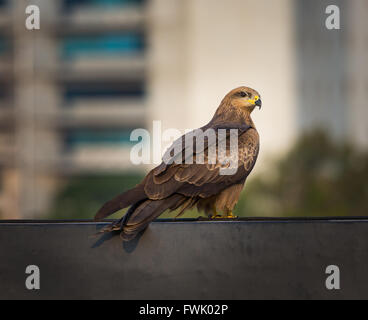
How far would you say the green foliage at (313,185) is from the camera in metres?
34.0

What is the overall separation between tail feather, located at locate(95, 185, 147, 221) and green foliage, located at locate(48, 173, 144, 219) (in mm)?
32925

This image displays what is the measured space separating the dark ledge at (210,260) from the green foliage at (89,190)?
33124mm

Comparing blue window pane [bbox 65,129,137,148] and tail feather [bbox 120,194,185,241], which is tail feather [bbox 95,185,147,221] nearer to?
tail feather [bbox 120,194,185,241]

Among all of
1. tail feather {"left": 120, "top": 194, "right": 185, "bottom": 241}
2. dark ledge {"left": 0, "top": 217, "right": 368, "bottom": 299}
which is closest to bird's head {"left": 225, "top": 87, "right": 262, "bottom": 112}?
tail feather {"left": 120, "top": 194, "right": 185, "bottom": 241}

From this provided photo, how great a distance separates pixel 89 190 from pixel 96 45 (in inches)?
411

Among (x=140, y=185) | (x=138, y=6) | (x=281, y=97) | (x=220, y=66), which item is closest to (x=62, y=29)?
(x=138, y=6)

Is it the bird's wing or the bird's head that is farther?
the bird's head

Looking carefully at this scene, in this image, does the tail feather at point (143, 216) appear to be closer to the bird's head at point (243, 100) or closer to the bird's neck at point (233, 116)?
the bird's neck at point (233, 116)

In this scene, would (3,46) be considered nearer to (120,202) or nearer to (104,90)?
(104,90)

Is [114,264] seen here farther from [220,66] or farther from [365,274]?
[220,66]

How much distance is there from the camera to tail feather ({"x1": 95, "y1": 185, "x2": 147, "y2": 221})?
4.64 metres

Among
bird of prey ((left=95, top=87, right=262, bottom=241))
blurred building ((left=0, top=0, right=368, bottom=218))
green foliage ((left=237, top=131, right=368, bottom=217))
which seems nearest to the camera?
bird of prey ((left=95, top=87, right=262, bottom=241))

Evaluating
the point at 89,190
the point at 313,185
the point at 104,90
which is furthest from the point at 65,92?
the point at 313,185

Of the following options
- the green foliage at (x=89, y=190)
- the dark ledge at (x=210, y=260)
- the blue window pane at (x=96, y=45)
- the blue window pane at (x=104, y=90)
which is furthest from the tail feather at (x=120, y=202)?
the blue window pane at (x=104, y=90)
